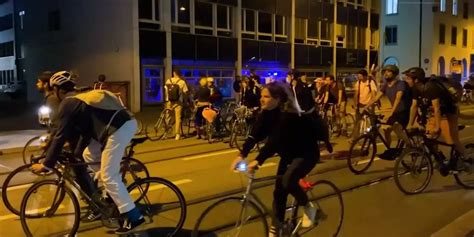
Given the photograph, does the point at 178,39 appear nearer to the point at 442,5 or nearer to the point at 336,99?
the point at 336,99

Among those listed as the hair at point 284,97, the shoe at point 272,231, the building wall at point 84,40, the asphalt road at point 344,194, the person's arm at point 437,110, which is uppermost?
the building wall at point 84,40

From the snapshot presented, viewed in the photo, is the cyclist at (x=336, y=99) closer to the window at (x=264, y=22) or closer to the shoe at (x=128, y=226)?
the shoe at (x=128, y=226)

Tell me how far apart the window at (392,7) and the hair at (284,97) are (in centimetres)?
5254

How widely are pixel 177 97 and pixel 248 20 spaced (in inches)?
715

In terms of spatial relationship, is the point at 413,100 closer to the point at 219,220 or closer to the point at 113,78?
the point at 219,220

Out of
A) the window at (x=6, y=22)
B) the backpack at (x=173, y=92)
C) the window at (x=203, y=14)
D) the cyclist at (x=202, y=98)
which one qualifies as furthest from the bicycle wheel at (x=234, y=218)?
the window at (x=6, y=22)

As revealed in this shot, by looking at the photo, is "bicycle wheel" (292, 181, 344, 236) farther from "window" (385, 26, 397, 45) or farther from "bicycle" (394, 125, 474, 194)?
"window" (385, 26, 397, 45)

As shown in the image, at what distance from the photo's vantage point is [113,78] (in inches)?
1096

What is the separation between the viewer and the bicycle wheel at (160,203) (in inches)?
227

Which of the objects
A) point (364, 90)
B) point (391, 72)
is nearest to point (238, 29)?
point (364, 90)

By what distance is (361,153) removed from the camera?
971cm

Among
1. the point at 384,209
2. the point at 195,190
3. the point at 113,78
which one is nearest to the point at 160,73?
the point at 113,78

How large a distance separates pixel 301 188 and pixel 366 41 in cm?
4143

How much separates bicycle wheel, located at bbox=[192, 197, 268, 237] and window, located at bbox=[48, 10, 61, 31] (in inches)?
1172
